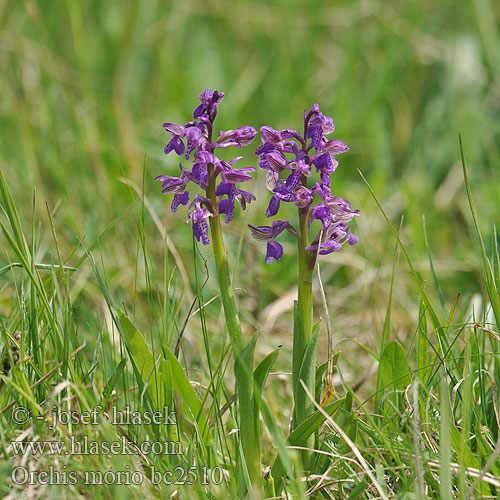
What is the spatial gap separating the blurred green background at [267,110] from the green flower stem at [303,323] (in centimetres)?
115

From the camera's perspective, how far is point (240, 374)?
179 centimetres

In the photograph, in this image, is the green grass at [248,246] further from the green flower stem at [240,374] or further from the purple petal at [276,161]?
the purple petal at [276,161]

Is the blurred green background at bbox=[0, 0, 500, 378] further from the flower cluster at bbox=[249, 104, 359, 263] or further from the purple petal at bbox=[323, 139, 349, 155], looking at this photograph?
the purple petal at bbox=[323, 139, 349, 155]

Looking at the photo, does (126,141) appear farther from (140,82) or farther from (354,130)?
(354,130)

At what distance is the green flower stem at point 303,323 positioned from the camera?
5.98 ft

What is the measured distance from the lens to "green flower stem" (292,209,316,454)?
5.98 ft

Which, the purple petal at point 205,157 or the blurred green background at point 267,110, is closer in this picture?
the purple petal at point 205,157

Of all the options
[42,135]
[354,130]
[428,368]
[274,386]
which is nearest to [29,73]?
[42,135]

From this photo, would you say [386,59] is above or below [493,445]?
above

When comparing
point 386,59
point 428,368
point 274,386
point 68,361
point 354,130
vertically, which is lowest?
point 274,386

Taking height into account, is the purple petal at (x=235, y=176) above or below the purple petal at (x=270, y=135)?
below

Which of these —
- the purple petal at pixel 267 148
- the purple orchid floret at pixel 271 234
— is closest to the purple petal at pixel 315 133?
Result: the purple petal at pixel 267 148

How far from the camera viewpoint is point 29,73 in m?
4.89

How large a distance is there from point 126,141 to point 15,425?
9.75 ft
